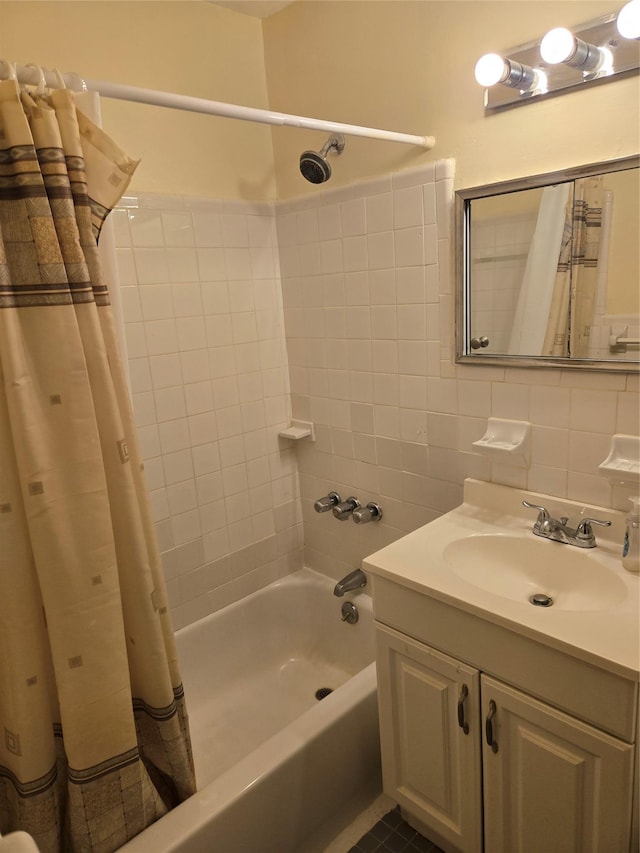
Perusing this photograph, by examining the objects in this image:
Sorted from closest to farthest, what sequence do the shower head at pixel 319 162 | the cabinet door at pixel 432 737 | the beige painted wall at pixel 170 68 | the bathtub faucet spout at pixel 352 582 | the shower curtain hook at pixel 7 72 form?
the shower curtain hook at pixel 7 72 → the cabinet door at pixel 432 737 → the beige painted wall at pixel 170 68 → the shower head at pixel 319 162 → the bathtub faucet spout at pixel 352 582

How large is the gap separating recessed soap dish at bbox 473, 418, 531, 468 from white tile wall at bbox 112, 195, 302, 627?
896mm

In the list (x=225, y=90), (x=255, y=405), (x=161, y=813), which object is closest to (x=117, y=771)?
(x=161, y=813)

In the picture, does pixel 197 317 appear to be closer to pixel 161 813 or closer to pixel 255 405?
pixel 255 405

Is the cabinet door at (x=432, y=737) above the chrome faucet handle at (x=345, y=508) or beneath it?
beneath

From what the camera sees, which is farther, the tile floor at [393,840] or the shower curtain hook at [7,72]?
the tile floor at [393,840]

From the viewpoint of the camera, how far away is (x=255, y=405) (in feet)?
7.09

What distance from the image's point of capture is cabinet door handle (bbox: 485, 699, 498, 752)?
1232 millimetres

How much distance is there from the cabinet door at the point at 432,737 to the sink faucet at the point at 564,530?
421 millimetres

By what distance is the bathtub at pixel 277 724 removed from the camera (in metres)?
1.34

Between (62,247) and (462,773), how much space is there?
1444 millimetres

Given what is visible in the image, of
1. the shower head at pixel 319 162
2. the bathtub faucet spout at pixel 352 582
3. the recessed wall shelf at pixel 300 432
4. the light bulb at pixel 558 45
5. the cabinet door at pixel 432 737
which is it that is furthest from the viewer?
the recessed wall shelf at pixel 300 432

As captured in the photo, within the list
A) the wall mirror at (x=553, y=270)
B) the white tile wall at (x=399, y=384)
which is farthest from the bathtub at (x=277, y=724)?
the wall mirror at (x=553, y=270)

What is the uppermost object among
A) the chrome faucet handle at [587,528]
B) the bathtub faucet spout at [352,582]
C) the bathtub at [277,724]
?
the chrome faucet handle at [587,528]

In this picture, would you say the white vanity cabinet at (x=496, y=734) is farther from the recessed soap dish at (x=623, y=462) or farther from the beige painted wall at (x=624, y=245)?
the beige painted wall at (x=624, y=245)
